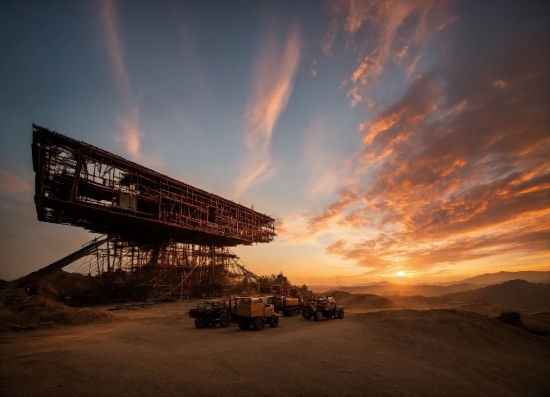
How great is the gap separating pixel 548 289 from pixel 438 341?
257 ft

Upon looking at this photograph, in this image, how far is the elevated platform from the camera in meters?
30.6

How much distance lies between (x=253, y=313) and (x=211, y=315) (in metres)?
3.32

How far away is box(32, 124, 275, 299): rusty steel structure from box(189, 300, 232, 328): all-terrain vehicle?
64.7 ft

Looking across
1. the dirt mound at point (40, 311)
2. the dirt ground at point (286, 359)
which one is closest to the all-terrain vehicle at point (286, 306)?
the dirt ground at point (286, 359)

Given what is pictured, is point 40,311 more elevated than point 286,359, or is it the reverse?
point 40,311

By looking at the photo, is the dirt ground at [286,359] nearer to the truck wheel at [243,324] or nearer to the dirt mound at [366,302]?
the truck wheel at [243,324]

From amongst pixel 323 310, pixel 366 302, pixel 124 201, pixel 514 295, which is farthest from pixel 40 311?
pixel 514 295

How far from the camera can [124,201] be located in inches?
1390

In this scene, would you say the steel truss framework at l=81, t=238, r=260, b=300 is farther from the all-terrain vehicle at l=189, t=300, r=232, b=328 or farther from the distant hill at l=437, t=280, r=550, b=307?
the distant hill at l=437, t=280, r=550, b=307

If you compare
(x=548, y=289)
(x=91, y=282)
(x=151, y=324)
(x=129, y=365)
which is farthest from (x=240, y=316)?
(x=548, y=289)

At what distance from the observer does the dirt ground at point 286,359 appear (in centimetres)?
975

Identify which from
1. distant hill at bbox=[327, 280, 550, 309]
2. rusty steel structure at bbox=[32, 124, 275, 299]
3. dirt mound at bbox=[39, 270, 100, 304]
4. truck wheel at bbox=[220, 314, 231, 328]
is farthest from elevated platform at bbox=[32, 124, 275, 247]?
distant hill at bbox=[327, 280, 550, 309]

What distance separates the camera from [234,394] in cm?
916

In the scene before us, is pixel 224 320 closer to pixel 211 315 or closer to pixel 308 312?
pixel 211 315
